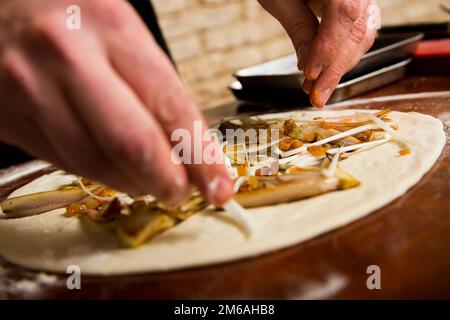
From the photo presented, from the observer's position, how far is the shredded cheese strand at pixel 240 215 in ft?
3.80

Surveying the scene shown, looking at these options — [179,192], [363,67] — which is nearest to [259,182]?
[179,192]

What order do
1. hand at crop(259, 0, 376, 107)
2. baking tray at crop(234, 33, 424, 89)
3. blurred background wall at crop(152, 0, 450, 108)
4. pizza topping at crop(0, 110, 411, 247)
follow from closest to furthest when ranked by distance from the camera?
pizza topping at crop(0, 110, 411, 247)
hand at crop(259, 0, 376, 107)
baking tray at crop(234, 33, 424, 89)
blurred background wall at crop(152, 0, 450, 108)

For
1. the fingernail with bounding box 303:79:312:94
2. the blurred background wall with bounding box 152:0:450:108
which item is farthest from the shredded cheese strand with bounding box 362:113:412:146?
the blurred background wall with bounding box 152:0:450:108

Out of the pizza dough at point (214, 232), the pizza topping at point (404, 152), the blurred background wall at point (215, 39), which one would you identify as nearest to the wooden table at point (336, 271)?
the pizza dough at point (214, 232)

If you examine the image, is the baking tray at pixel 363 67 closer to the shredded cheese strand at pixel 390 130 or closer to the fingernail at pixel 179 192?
the shredded cheese strand at pixel 390 130

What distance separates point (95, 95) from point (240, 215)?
1.48ft

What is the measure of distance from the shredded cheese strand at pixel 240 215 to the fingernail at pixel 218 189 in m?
0.08

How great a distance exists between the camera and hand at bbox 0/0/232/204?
912 mm

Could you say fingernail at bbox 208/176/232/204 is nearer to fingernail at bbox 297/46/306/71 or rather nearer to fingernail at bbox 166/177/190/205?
fingernail at bbox 166/177/190/205

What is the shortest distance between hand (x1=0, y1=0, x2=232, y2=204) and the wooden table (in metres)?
0.20

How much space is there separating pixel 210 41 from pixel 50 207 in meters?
2.73

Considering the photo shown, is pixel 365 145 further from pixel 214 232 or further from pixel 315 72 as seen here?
pixel 214 232

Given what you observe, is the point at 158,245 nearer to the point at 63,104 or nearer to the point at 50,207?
the point at 63,104
